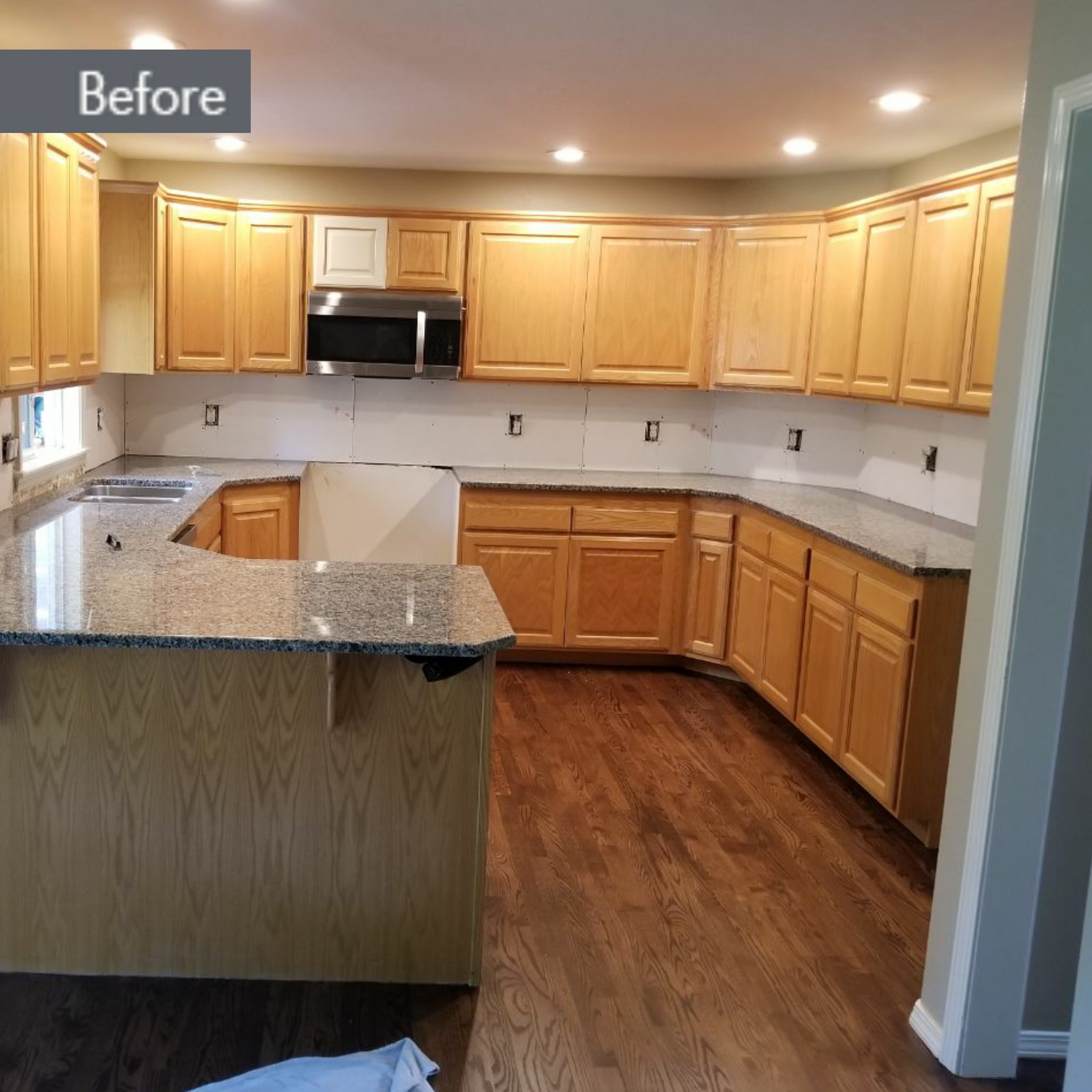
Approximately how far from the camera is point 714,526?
4.99 metres

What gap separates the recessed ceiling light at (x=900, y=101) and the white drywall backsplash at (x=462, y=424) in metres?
1.80

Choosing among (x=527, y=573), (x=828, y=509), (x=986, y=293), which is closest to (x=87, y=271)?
(x=527, y=573)

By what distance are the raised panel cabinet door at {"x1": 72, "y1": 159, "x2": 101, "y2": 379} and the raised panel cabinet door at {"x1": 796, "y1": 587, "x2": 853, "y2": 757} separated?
2.81 m

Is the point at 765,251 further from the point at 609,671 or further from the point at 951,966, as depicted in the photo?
the point at 951,966

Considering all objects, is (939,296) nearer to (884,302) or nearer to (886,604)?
(884,302)

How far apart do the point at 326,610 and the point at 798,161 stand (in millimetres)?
3347

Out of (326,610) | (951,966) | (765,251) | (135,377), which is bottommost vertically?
(951,966)

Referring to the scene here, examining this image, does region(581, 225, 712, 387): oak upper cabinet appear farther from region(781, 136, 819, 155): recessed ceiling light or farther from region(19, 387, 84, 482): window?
region(19, 387, 84, 482): window

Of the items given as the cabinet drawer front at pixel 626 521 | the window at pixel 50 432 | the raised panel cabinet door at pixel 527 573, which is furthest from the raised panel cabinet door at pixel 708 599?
the window at pixel 50 432

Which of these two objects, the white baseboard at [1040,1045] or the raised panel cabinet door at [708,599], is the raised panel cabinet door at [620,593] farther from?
the white baseboard at [1040,1045]

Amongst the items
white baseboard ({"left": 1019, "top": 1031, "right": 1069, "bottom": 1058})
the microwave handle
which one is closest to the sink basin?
the microwave handle

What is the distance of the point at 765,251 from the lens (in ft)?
16.3

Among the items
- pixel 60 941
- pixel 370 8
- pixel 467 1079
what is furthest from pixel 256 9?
pixel 467 1079

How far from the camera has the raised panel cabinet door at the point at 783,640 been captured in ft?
13.8
